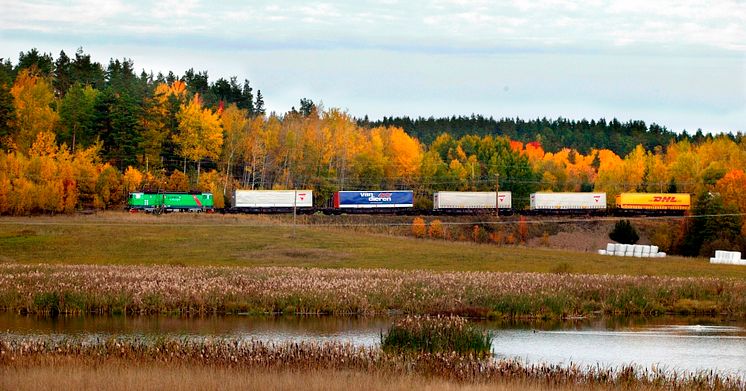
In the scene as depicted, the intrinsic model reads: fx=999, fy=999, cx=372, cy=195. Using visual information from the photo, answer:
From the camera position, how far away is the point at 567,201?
12900 centimetres

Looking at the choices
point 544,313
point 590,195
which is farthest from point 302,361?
point 590,195

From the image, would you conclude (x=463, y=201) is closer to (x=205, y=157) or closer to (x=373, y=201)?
(x=373, y=201)

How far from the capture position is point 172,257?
7412cm

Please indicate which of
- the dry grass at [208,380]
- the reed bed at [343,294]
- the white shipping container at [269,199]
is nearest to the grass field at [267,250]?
the reed bed at [343,294]

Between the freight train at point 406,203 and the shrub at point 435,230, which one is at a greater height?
the freight train at point 406,203

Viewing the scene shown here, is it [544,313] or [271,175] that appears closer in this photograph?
[544,313]

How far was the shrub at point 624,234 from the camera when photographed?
111m

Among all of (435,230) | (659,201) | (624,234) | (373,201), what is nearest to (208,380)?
(435,230)

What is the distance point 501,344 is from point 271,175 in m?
107

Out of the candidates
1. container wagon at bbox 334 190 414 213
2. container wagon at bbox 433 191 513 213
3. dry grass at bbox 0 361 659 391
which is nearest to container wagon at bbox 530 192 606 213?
container wagon at bbox 433 191 513 213

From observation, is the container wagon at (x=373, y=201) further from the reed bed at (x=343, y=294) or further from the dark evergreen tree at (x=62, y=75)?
the reed bed at (x=343, y=294)

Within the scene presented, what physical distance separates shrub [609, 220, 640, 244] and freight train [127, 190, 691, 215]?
466 inches

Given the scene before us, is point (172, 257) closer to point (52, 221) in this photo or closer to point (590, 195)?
point (52, 221)

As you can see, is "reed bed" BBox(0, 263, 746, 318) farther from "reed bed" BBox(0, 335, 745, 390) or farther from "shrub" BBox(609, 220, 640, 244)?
"shrub" BBox(609, 220, 640, 244)
